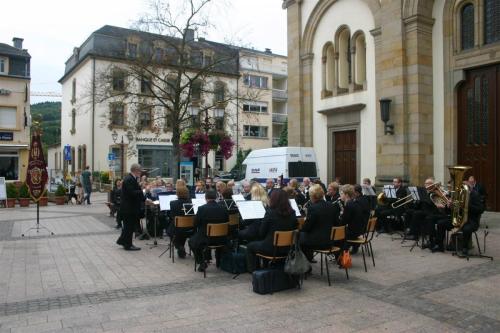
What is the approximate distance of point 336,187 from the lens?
33.3 ft

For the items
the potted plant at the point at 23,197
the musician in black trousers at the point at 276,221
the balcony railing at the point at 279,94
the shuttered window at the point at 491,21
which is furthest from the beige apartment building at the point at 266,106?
the musician in black trousers at the point at 276,221

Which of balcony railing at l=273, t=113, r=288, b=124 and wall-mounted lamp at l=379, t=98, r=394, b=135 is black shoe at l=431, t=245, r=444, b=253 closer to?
wall-mounted lamp at l=379, t=98, r=394, b=135

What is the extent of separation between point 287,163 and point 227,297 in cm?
1148

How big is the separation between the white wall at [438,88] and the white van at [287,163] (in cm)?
473

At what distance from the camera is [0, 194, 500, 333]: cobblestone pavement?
5129 millimetres

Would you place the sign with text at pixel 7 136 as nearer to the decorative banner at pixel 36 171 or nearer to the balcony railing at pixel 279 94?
the decorative banner at pixel 36 171

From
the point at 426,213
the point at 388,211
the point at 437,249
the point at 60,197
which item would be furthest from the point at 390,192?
the point at 60,197

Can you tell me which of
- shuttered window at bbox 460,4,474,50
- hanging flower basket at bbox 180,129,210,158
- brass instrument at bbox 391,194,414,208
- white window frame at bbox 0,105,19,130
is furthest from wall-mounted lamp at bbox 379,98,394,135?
white window frame at bbox 0,105,19,130

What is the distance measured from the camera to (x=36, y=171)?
43.7 feet

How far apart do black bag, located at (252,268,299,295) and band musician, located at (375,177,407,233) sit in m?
6.29

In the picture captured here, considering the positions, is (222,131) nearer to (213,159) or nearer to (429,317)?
(429,317)

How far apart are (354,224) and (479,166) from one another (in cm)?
839

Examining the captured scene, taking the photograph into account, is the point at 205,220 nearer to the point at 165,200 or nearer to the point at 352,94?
the point at 165,200

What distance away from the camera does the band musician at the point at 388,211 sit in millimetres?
12039
